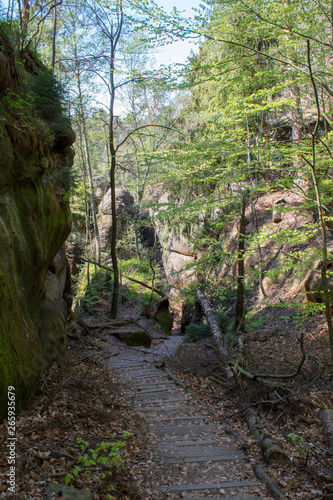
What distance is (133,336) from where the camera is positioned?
13008 millimetres

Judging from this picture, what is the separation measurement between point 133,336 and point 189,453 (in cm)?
848

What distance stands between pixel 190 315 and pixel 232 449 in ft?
44.0

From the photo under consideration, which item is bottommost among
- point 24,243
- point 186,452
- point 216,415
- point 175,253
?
point 216,415

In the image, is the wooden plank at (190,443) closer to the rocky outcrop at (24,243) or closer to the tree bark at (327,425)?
the tree bark at (327,425)

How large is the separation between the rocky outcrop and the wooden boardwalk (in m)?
2.30

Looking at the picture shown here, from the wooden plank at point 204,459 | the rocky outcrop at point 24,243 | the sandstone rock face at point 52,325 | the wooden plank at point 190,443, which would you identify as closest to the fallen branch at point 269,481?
the wooden plank at point 204,459

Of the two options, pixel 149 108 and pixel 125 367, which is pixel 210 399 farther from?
pixel 149 108

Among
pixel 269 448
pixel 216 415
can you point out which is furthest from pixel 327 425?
pixel 216 415

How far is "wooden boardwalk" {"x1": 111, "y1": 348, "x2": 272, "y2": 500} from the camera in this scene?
3836mm

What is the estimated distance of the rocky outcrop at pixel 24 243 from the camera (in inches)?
176

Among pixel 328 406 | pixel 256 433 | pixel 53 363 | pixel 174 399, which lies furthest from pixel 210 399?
pixel 53 363

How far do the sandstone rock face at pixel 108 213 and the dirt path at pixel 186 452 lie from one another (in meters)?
20.3

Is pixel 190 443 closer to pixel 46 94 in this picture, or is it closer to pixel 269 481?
pixel 269 481

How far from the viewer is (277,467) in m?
4.36
